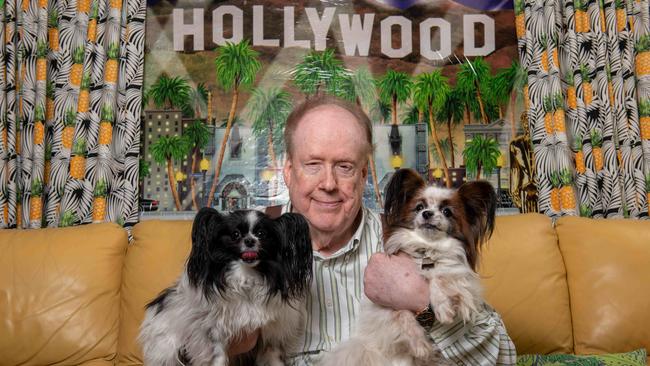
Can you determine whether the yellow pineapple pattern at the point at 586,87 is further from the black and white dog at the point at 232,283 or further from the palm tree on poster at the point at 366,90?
the black and white dog at the point at 232,283

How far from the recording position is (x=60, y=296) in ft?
9.43

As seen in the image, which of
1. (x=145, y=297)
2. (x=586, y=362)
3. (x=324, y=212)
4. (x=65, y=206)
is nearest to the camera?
(x=324, y=212)

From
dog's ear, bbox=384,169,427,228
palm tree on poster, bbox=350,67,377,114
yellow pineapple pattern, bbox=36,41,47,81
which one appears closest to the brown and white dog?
dog's ear, bbox=384,169,427,228

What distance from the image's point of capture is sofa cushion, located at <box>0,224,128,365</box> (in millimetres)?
2805

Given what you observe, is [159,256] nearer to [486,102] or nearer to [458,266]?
[458,266]

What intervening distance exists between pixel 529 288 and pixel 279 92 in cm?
187

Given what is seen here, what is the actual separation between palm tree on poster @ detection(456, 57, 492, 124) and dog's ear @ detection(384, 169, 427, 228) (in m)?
1.85

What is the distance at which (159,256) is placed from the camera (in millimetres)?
2955

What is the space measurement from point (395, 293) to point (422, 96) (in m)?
2.09

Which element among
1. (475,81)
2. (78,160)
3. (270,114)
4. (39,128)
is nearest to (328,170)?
(270,114)

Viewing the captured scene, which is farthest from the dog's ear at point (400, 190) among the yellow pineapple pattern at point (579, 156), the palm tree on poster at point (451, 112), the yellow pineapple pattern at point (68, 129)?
the yellow pineapple pattern at point (68, 129)

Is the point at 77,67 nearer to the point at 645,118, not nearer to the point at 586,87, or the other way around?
the point at 586,87

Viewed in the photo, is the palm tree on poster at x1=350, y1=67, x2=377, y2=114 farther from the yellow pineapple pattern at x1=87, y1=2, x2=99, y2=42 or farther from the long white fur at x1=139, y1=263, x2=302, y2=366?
the long white fur at x1=139, y1=263, x2=302, y2=366

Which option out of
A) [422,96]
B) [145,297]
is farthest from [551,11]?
[145,297]
